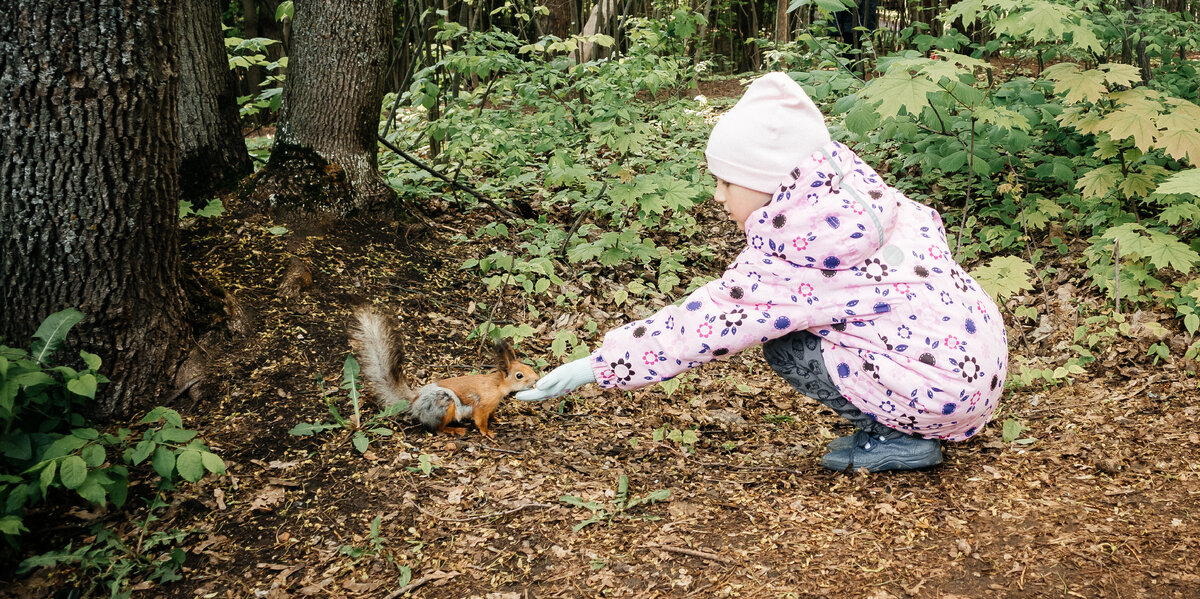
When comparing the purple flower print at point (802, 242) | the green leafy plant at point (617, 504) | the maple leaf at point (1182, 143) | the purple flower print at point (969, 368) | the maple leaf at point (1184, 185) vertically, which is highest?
the purple flower print at point (802, 242)

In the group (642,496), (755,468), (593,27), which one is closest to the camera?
(642,496)

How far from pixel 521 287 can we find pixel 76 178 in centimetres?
231

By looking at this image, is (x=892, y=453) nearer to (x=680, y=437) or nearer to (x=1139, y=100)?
(x=680, y=437)

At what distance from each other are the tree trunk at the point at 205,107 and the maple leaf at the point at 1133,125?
4.48 meters

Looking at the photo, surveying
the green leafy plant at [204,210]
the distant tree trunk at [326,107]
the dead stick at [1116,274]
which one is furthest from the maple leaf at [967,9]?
the green leafy plant at [204,210]

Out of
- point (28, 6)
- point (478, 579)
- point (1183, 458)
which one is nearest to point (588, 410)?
point (478, 579)

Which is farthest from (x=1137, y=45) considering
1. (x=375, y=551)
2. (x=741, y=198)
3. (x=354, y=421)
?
(x=375, y=551)

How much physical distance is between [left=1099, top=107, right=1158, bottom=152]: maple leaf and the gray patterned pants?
6.57ft

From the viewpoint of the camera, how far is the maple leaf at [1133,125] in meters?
3.33

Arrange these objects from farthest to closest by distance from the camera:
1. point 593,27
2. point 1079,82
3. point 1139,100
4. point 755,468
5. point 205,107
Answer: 1. point 593,27
2. point 205,107
3. point 1079,82
4. point 1139,100
5. point 755,468

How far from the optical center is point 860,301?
229cm

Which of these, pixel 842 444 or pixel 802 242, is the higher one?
pixel 802 242

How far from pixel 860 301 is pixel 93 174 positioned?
262 centimetres

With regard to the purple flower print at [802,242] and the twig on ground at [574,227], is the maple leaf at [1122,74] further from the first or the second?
the twig on ground at [574,227]
